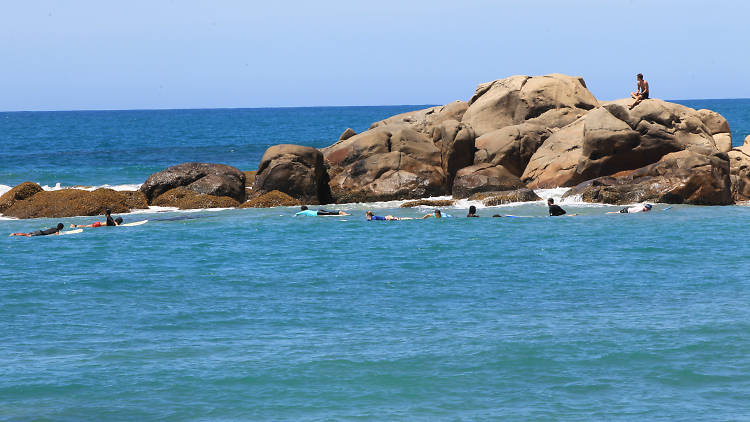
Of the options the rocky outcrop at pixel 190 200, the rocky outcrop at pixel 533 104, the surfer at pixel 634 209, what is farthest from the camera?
the rocky outcrop at pixel 533 104

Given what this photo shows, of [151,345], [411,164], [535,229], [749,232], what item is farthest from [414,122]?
[151,345]

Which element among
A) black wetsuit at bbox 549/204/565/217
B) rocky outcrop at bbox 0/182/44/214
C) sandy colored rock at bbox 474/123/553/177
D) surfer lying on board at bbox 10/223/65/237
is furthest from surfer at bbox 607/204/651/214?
rocky outcrop at bbox 0/182/44/214

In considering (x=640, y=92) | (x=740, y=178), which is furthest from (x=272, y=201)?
(x=740, y=178)

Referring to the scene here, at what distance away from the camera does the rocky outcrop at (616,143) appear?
38000 mm

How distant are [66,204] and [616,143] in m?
23.8

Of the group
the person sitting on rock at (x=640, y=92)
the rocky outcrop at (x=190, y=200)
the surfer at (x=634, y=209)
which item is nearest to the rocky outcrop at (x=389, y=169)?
the rocky outcrop at (x=190, y=200)

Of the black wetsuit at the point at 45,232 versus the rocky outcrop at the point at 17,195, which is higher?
the rocky outcrop at the point at 17,195

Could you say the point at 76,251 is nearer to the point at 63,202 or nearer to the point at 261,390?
the point at 63,202

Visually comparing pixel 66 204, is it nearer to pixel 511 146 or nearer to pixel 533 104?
pixel 511 146

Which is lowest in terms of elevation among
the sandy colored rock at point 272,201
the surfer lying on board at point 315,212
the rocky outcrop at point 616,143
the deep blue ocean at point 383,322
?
the deep blue ocean at point 383,322

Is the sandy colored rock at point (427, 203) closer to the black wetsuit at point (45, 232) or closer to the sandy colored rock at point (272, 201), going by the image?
the sandy colored rock at point (272, 201)

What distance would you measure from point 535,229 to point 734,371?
1631 centimetres

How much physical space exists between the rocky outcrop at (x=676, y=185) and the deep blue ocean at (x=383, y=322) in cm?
364

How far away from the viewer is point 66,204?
Answer: 3681cm
